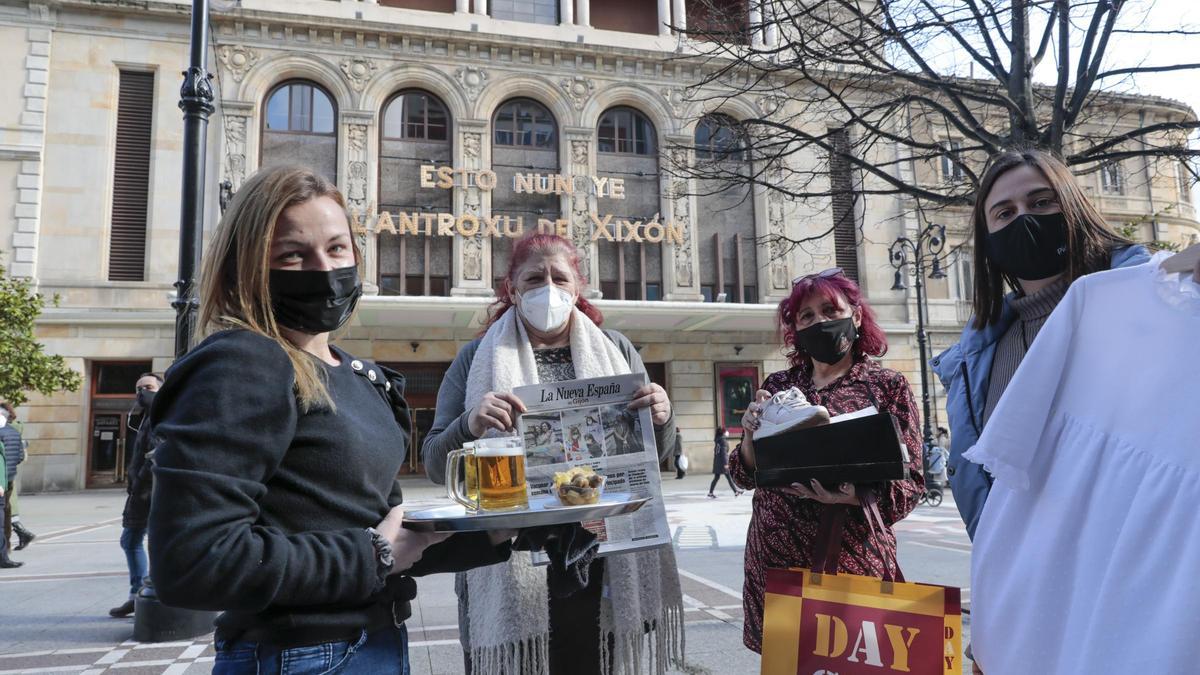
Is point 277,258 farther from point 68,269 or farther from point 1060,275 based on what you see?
point 68,269

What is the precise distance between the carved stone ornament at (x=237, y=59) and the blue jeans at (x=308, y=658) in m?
23.3

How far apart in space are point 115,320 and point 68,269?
1.91 metres

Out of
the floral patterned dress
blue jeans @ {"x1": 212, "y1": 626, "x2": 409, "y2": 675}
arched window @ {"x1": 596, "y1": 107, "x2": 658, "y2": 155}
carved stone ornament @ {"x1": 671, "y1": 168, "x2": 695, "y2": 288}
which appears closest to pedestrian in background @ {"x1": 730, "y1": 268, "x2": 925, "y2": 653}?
the floral patterned dress

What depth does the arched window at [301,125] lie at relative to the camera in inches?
844

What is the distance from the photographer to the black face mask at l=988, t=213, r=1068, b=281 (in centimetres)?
227

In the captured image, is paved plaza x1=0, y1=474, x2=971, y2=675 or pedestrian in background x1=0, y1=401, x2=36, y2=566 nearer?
paved plaza x1=0, y1=474, x2=971, y2=675

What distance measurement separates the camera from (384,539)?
1.43 metres

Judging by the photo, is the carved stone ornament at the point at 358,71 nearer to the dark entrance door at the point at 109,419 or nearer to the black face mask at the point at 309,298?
the dark entrance door at the point at 109,419

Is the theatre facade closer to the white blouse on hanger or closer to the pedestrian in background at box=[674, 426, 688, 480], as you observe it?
the pedestrian in background at box=[674, 426, 688, 480]

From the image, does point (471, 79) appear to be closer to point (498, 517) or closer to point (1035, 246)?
point (1035, 246)

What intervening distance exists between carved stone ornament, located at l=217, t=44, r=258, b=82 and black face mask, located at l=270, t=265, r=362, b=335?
901 inches

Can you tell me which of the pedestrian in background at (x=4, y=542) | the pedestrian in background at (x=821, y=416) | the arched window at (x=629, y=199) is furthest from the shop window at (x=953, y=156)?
the arched window at (x=629, y=199)

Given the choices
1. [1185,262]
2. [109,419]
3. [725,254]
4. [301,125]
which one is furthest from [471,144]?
[1185,262]

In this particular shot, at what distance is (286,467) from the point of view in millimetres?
1418
